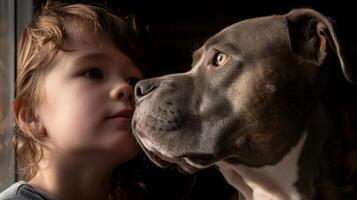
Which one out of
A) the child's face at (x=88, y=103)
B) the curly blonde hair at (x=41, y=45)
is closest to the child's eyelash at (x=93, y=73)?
the child's face at (x=88, y=103)

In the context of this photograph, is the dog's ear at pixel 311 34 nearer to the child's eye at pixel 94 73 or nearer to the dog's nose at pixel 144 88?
the dog's nose at pixel 144 88

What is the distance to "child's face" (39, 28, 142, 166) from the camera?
1.77m

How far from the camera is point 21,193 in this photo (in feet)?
5.73

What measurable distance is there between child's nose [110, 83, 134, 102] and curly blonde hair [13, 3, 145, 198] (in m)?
0.20

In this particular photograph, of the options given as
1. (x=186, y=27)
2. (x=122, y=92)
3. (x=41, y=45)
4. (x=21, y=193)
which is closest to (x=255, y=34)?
(x=122, y=92)

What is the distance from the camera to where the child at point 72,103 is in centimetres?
178

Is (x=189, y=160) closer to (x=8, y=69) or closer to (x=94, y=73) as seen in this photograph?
(x=94, y=73)

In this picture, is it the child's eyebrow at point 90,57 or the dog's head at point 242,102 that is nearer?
the dog's head at point 242,102

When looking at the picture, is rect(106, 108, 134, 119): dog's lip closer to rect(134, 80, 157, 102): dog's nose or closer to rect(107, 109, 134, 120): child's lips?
rect(107, 109, 134, 120): child's lips

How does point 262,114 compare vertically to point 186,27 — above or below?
above

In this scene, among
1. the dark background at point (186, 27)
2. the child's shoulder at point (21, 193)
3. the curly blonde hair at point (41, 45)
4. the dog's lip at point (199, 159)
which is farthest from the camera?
the dark background at point (186, 27)

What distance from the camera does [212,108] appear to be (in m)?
1.49

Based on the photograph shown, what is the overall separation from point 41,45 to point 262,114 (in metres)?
0.82

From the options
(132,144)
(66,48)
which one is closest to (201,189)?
(132,144)
